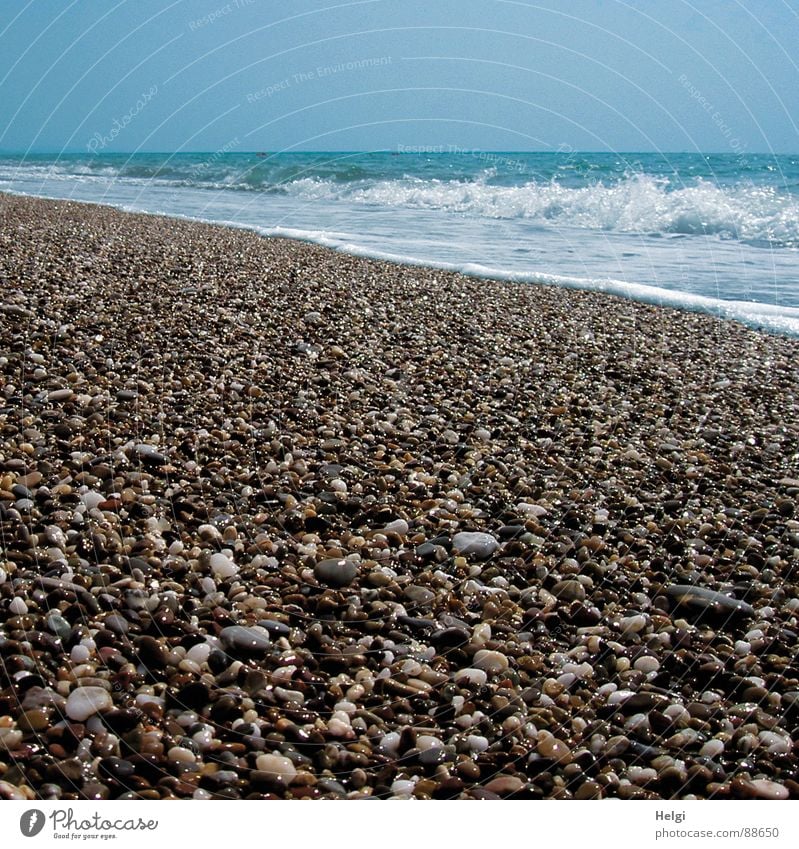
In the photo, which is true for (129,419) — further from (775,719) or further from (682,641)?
(775,719)

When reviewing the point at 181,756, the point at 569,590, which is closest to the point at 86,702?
the point at 181,756

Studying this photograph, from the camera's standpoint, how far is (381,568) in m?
4.50

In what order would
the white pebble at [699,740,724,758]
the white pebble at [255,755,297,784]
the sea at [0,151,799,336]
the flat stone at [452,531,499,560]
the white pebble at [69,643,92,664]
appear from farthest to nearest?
the sea at [0,151,799,336], the flat stone at [452,531,499,560], the white pebble at [69,643,92,664], the white pebble at [699,740,724,758], the white pebble at [255,755,297,784]

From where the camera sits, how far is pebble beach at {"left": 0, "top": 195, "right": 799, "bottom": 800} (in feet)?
10.6

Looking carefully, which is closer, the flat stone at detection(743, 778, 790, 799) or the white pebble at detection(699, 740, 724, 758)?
the flat stone at detection(743, 778, 790, 799)

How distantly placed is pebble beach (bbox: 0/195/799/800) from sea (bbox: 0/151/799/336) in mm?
6535

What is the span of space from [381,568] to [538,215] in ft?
78.1

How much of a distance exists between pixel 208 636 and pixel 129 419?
2.85m

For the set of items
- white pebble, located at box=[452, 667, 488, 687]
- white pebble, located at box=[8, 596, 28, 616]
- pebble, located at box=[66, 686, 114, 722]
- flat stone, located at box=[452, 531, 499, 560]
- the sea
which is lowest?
pebble, located at box=[66, 686, 114, 722]

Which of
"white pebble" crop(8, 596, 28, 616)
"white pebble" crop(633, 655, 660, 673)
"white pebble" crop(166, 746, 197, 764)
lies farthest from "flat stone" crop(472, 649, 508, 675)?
"white pebble" crop(8, 596, 28, 616)

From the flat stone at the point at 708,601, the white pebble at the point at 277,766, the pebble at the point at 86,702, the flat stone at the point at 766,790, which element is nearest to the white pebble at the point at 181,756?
the white pebble at the point at 277,766

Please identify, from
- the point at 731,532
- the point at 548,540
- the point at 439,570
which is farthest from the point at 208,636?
the point at 731,532

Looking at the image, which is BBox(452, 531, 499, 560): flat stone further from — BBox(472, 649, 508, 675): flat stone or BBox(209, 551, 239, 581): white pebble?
BBox(209, 551, 239, 581): white pebble
